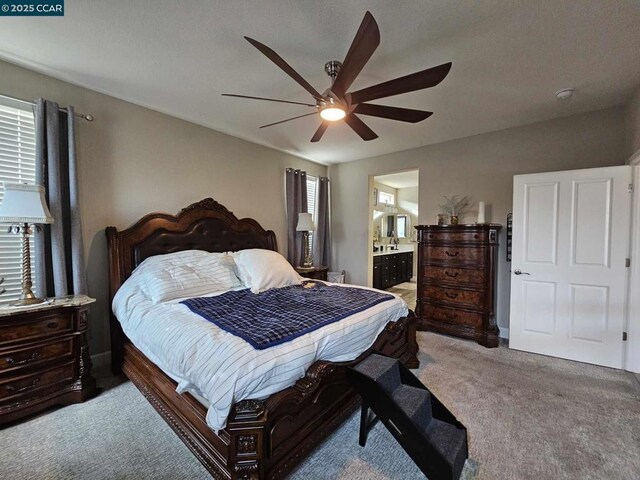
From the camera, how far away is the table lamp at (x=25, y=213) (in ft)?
6.48

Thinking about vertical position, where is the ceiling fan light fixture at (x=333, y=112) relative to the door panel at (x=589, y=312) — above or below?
above

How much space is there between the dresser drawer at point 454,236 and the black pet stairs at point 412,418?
2.25m

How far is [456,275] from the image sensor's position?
3.58 m

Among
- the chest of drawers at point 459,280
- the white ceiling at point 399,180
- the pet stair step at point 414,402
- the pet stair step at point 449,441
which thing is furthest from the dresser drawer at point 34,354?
the white ceiling at point 399,180

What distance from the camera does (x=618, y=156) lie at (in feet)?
9.73

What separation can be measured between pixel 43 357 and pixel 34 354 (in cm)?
6

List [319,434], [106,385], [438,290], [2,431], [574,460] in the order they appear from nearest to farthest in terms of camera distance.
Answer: [574,460] < [319,434] < [2,431] < [106,385] < [438,290]

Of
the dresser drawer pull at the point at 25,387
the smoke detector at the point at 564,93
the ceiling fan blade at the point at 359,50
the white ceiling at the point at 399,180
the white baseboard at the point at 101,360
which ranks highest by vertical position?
the smoke detector at the point at 564,93

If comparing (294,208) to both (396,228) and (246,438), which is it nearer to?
(246,438)

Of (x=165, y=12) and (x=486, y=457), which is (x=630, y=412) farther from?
(x=165, y=12)

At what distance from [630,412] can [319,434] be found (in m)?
2.36

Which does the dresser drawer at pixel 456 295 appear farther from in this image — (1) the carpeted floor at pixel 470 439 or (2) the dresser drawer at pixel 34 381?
(2) the dresser drawer at pixel 34 381

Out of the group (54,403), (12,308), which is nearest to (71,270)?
(12,308)

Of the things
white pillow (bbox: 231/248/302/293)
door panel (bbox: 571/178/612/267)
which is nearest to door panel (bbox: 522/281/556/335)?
door panel (bbox: 571/178/612/267)
